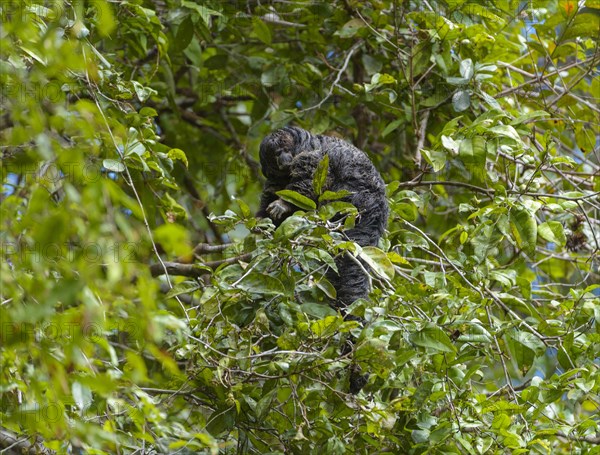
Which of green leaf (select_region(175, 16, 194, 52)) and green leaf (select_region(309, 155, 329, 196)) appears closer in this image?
green leaf (select_region(309, 155, 329, 196))

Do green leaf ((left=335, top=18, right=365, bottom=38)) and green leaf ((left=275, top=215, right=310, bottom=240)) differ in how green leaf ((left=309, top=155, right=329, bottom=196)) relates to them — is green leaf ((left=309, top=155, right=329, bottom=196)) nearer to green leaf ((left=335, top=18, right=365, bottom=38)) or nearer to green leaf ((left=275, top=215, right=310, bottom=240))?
green leaf ((left=275, top=215, right=310, bottom=240))

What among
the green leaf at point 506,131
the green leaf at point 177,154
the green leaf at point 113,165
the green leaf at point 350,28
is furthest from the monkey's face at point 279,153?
the green leaf at point 113,165

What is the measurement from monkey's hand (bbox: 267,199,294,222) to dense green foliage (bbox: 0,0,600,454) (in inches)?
15.6

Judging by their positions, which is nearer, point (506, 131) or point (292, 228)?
point (292, 228)

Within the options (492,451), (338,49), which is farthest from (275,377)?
(338,49)

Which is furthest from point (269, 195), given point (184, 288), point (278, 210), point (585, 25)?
point (585, 25)

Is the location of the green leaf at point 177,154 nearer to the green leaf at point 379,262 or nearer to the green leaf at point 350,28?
the green leaf at point 379,262

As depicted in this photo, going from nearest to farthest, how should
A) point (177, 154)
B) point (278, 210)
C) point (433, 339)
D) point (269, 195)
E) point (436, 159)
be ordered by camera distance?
point (433, 339) → point (177, 154) → point (436, 159) → point (278, 210) → point (269, 195)

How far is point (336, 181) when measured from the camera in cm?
473

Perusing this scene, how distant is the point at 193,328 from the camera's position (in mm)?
3455

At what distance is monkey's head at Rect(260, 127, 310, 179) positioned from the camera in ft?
16.3

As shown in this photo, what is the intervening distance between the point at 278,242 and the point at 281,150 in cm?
169

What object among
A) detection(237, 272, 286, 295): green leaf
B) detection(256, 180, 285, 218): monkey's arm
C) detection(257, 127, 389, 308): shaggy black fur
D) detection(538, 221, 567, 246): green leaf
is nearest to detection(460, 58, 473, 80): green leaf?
detection(257, 127, 389, 308): shaggy black fur

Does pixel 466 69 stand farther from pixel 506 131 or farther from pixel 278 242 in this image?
pixel 278 242
